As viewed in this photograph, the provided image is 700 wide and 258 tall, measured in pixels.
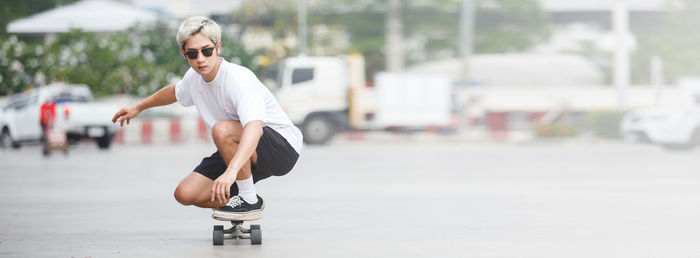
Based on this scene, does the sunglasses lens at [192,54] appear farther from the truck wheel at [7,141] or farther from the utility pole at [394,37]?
the utility pole at [394,37]

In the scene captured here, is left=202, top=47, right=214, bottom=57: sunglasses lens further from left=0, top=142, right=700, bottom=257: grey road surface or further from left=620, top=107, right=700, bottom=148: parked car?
left=620, top=107, right=700, bottom=148: parked car

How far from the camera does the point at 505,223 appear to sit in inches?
382

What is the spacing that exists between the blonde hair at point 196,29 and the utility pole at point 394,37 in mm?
46037

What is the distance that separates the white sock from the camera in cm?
748

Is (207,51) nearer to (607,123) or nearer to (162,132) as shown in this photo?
(607,123)

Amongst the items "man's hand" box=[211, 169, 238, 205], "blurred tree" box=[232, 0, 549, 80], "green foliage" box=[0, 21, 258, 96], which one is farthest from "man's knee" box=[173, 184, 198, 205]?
"blurred tree" box=[232, 0, 549, 80]

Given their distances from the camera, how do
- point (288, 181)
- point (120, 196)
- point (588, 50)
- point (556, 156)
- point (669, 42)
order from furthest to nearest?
1. point (588, 50)
2. point (669, 42)
3. point (556, 156)
4. point (288, 181)
5. point (120, 196)

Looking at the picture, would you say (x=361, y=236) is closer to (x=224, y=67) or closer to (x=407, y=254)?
(x=407, y=254)

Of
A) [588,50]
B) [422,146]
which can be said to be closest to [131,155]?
[422,146]

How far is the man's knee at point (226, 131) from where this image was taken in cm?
721

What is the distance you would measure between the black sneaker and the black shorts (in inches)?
4.2

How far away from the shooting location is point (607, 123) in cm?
2862

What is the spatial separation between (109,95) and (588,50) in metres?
44.1

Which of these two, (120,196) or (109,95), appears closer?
(120,196)
